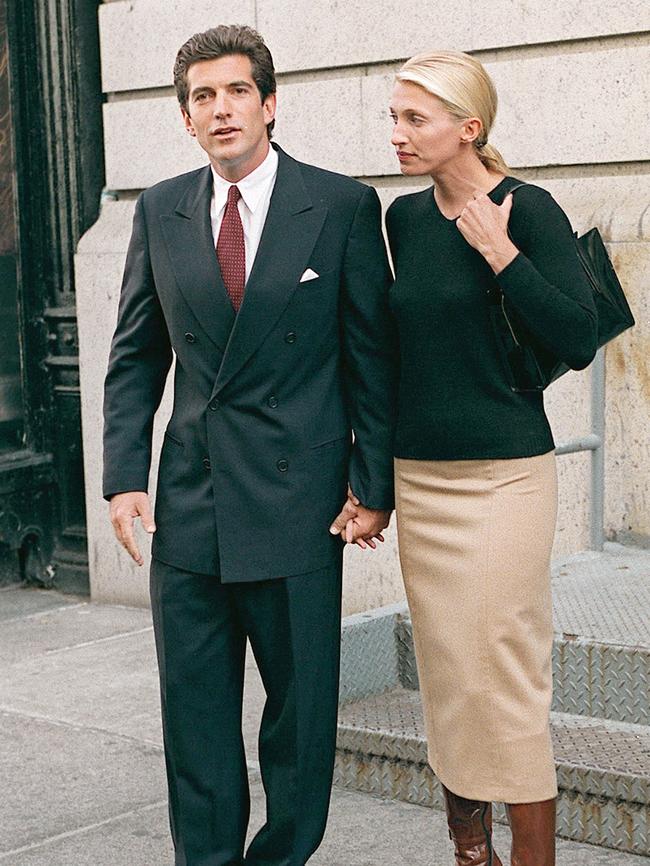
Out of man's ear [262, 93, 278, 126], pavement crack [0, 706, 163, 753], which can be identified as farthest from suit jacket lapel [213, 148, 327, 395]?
pavement crack [0, 706, 163, 753]

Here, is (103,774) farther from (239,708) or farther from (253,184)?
(253,184)

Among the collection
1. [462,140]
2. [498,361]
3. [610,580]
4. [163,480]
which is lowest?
[610,580]

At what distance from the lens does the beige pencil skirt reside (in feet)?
11.1

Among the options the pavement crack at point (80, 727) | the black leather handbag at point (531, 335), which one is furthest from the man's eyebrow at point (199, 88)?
the pavement crack at point (80, 727)

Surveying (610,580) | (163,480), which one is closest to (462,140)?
(163,480)

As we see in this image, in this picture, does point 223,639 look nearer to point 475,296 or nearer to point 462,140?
point 475,296

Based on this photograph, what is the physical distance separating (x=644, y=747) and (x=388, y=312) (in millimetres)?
1574

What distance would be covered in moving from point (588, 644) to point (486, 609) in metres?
1.32

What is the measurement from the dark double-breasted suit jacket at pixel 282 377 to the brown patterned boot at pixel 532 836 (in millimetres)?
706

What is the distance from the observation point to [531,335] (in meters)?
3.28

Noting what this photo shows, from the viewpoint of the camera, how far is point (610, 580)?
5.33 metres

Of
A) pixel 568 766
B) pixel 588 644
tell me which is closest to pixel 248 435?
pixel 568 766

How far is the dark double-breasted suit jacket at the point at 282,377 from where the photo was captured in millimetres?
3449

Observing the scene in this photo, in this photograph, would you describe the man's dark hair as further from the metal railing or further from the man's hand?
the metal railing
